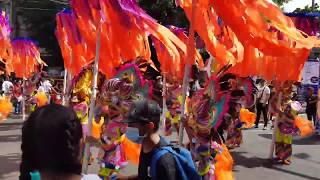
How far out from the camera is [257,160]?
352 inches

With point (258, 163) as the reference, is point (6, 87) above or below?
above

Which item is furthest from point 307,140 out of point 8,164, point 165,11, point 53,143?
point 53,143

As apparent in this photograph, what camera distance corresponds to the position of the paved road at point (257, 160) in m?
7.52

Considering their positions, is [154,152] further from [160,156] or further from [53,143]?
[53,143]

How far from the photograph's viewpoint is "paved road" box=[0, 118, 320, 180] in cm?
752

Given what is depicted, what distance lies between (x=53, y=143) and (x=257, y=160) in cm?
778

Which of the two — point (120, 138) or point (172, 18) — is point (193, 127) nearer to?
point (120, 138)

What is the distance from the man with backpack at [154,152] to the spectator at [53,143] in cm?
109

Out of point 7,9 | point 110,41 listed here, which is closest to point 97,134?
point 110,41

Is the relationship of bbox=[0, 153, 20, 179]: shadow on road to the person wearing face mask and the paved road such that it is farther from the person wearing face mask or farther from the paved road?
the person wearing face mask

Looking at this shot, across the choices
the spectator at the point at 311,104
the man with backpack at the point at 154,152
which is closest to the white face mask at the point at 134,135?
the man with backpack at the point at 154,152

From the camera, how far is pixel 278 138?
8758 mm

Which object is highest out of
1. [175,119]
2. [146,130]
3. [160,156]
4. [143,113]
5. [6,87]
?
[6,87]

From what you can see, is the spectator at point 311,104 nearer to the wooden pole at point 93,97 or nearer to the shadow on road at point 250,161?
the shadow on road at point 250,161
